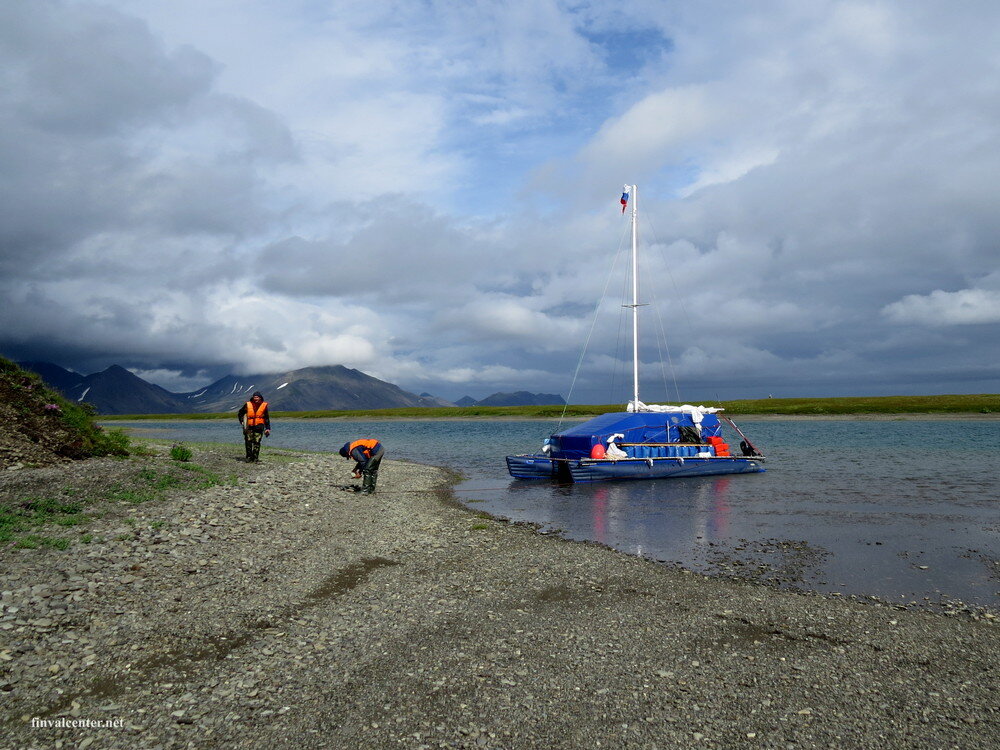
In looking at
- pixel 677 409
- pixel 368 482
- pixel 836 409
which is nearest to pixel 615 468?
pixel 677 409

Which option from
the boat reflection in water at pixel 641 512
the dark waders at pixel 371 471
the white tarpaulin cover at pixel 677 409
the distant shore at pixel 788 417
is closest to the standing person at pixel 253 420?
the dark waders at pixel 371 471

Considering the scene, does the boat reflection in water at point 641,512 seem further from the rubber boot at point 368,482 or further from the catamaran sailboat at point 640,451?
the rubber boot at point 368,482

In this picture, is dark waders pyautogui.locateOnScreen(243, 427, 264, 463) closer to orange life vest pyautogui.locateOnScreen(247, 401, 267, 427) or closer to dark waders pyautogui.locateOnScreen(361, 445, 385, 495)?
orange life vest pyautogui.locateOnScreen(247, 401, 267, 427)

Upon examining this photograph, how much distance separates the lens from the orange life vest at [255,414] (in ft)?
91.0

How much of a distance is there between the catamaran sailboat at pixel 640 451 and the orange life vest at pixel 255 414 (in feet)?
51.0

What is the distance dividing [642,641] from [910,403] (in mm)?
170518

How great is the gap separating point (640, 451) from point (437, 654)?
98.7 ft

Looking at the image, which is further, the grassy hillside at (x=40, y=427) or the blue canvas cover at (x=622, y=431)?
the blue canvas cover at (x=622, y=431)

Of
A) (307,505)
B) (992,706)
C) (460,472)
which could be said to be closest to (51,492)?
(307,505)

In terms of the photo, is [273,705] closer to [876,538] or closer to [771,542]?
[771,542]

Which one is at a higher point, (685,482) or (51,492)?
(51,492)

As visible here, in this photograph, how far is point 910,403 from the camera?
148 metres

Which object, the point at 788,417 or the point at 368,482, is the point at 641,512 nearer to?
the point at 368,482

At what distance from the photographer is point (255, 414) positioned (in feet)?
91.6
